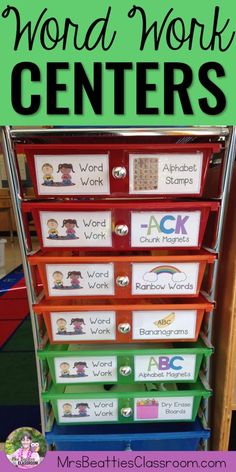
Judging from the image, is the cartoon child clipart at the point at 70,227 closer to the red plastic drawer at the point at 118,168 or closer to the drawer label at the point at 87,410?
the red plastic drawer at the point at 118,168

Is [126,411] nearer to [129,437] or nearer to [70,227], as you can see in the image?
[129,437]

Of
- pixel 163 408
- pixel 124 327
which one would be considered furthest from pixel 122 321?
pixel 163 408

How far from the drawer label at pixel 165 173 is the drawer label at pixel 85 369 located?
0.53m

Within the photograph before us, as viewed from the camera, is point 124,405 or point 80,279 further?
point 124,405

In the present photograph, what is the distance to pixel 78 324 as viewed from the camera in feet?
3.11

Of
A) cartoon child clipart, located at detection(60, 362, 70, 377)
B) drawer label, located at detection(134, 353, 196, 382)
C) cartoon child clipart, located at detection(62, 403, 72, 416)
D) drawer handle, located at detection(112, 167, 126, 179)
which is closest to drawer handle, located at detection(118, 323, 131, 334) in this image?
drawer label, located at detection(134, 353, 196, 382)

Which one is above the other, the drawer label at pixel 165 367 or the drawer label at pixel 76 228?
the drawer label at pixel 76 228

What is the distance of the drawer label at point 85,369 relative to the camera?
98 centimetres

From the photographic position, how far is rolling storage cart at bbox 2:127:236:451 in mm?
804

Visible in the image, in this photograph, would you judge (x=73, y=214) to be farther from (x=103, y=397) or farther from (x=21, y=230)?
(x=103, y=397)

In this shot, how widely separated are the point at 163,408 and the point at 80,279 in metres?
0.51

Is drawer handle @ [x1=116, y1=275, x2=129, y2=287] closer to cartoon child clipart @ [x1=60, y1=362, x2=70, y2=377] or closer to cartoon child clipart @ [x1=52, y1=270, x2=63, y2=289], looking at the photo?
cartoon child clipart @ [x1=52, y1=270, x2=63, y2=289]

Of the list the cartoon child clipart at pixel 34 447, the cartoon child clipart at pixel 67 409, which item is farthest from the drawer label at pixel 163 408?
→ the cartoon child clipart at pixel 34 447

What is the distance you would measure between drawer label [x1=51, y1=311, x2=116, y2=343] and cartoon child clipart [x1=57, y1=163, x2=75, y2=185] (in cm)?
38
